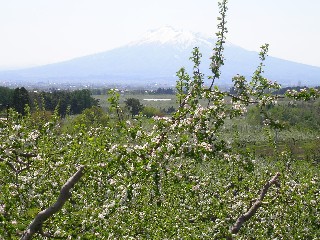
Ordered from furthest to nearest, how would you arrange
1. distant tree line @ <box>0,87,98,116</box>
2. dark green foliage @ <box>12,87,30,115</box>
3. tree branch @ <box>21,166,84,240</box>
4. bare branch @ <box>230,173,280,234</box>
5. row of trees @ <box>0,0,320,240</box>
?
distant tree line @ <box>0,87,98,116</box>
dark green foliage @ <box>12,87,30,115</box>
bare branch @ <box>230,173,280,234</box>
row of trees @ <box>0,0,320,240</box>
tree branch @ <box>21,166,84,240</box>

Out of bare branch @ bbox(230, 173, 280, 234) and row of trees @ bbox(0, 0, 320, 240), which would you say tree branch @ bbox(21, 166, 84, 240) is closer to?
row of trees @ bbox(0, 0, 320, 240)

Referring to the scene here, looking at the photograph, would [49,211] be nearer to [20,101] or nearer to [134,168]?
[134,168]

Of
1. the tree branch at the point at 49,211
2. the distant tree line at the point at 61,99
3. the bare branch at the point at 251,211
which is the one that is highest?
the tree branch at the point at 49,211

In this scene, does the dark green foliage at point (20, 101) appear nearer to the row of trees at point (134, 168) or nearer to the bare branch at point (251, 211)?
the row of trees at point (134, 168)

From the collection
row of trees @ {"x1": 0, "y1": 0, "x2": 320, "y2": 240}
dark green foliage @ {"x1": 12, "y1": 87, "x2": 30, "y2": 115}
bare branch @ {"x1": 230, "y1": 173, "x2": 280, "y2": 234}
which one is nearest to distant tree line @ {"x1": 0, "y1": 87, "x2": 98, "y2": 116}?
dark green foliage @ {"x1": 12, "y1": 87, "x2": 30, "y2": 115}

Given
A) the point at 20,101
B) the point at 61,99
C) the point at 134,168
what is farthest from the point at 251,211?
the point at 61,99

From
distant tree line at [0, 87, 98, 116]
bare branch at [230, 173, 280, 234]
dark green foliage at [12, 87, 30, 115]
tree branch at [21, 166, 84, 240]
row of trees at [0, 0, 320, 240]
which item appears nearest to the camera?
tree branch at [21, 166, 84, 240]

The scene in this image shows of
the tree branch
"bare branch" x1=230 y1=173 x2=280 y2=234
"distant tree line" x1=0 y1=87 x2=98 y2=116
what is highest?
the tree branch

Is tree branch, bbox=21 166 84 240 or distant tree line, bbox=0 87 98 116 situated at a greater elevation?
tree branch, bbox=21 166 84 240

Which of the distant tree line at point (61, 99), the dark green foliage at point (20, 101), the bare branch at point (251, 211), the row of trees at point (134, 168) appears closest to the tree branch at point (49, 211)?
the row of trees at point (134, 168)

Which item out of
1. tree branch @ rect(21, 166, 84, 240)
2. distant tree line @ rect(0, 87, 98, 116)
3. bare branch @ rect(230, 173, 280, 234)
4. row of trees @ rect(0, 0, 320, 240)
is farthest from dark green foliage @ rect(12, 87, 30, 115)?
tree branch @ rect(21, 166, 84, 240)

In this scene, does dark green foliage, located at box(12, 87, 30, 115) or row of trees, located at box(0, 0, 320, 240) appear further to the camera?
dark green foliage, located at box(12, 87, 30, 115)

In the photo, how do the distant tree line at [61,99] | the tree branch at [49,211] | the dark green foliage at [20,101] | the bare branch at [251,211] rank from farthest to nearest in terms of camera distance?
the distant tree line at [61,99], the dark green foliage at [20,101], the bare branch at [251,211], the tree branch at [49,211]

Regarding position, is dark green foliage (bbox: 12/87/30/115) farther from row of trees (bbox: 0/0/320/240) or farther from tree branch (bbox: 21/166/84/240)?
tree branch (bbox: 21/166/84/240)
